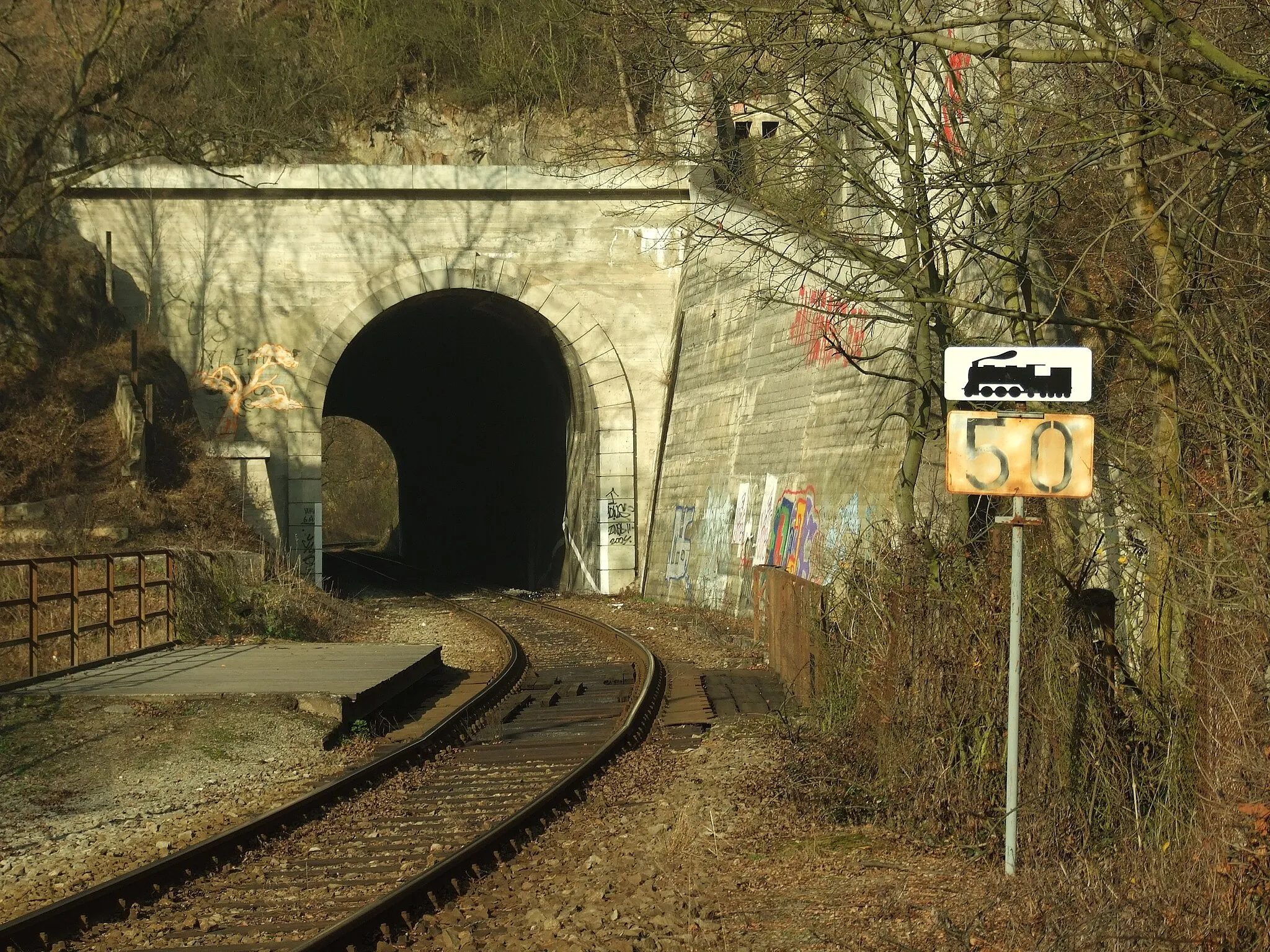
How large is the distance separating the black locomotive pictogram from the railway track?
3.37 m

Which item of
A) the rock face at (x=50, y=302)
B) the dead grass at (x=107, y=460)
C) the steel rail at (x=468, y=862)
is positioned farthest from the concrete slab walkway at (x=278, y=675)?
the rock face at (x=50, y=302)

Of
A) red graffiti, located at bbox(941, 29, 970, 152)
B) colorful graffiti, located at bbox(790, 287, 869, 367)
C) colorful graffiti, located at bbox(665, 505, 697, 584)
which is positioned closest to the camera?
red graffiti, located at bbox(941, 29, 970, 152)

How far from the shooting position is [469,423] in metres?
35.2

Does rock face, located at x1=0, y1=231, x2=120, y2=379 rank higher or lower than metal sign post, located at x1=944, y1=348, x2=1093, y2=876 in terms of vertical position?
higher

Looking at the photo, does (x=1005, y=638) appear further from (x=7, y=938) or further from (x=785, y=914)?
(x=7, y=938)

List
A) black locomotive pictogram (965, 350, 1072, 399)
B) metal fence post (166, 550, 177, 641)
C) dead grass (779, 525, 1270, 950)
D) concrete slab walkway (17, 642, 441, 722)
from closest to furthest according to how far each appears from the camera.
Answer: dead grass (779, 525, 1270, 950) < black locomotive pictogram (965, 350, 1072, 399) < concrete slab walkway (17, 642, 441, 722) < metal fence post (166, 550, 177, 641)

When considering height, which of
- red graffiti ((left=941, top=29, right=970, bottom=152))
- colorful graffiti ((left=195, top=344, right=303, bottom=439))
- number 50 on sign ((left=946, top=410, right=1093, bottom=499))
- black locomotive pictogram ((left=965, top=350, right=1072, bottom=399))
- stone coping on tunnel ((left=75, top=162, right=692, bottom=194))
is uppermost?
stone coping on tunnel ((left=75, top=162, right=692, bottom=194))

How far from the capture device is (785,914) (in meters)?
5.83

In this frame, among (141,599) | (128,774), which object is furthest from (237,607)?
(128,774)

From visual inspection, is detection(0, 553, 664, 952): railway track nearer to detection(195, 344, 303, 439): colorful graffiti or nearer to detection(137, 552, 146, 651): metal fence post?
detection(137, 552, 146, 651): metal fence post

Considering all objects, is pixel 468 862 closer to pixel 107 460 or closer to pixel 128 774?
pixel 128 774

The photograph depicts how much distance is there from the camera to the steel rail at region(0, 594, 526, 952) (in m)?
5.78

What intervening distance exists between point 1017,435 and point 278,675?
8.51m

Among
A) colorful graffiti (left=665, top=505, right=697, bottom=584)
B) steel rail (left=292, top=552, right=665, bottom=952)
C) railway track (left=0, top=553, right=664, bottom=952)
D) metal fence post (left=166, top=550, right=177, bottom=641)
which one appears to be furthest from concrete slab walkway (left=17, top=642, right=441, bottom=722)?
colorful graffiti (left=665, top=505, right=697, bottom=584)
